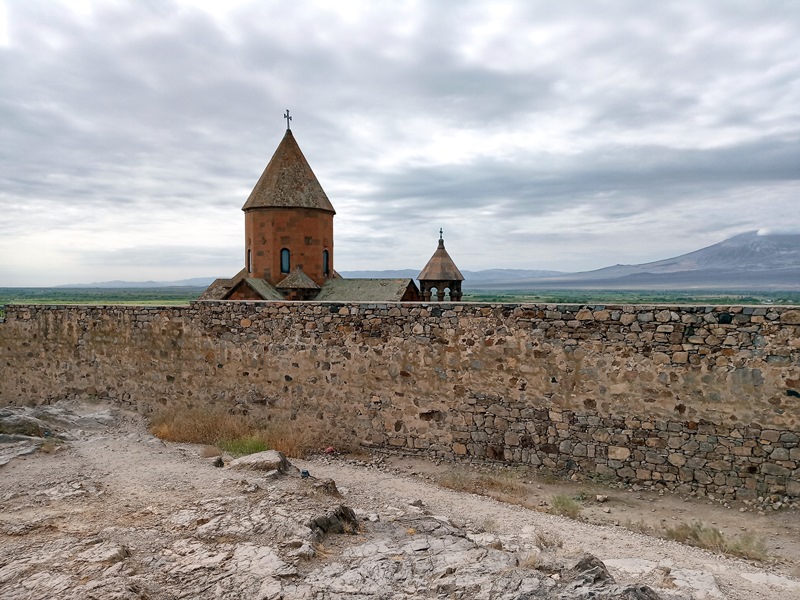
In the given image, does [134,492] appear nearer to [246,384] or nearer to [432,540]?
[432,540]

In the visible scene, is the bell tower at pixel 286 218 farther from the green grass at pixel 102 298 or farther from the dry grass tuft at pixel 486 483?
the dry grass tuft at pixel 486 483

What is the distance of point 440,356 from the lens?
355 inches

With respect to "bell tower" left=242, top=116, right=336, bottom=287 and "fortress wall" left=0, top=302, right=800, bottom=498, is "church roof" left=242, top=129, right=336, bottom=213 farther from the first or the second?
"fortress wall" left=0, top=302, right=800, bottom=498

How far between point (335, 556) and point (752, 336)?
19.1 ft

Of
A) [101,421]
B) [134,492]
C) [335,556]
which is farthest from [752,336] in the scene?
[101,421]

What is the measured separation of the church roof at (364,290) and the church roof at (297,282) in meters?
0.57

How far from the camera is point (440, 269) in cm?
2305

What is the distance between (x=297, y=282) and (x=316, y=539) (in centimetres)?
1620

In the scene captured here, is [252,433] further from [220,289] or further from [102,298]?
[102,298]

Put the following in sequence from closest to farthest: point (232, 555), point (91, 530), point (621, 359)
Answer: point (232, 555)
point (91, 530)
point (621, 359)

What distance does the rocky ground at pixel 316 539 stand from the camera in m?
4.12

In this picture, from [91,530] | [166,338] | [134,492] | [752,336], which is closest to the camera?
[91,530]

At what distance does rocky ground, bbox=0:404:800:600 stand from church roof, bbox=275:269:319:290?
41.4 feet

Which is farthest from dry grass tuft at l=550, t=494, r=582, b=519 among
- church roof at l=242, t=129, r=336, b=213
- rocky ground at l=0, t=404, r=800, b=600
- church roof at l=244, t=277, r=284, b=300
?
church roof at l=242, t=129, r=336, b=213
